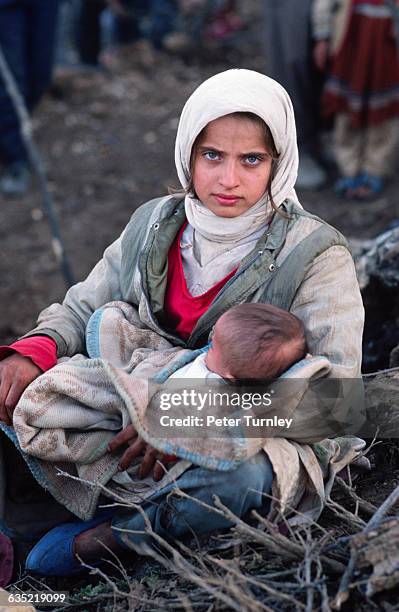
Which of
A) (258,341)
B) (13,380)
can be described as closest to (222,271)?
(258,341)

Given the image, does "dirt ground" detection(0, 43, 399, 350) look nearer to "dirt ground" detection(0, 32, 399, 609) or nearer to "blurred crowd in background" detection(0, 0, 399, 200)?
"dirt ground" detection(0, 32, 399, 609)

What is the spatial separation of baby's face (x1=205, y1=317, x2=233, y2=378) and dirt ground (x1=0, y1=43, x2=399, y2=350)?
9.32 ft

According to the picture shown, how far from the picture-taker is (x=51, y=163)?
707cm

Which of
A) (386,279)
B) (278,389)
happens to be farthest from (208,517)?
(386,279)

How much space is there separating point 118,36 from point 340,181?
11.2 feet

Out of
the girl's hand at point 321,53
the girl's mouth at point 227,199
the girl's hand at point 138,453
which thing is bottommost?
the girl's hand at point 138,453

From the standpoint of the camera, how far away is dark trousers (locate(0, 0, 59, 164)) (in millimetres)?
6355

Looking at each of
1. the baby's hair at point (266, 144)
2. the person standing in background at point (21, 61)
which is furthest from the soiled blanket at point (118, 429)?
the person standing in background at point (21, 61)

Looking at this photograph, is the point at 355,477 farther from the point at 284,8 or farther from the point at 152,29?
the point at 152,29

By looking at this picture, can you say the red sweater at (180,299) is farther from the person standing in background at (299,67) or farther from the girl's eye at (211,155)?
the person standing in background at (299,67)

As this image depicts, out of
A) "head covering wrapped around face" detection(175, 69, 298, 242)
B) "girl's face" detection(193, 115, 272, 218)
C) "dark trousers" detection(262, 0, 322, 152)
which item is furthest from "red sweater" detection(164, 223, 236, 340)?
"dark trousers" detection(262, 0, 322, 152)

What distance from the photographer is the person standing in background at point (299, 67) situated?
6.25 meters

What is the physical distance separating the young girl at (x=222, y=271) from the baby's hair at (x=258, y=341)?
0.52ft

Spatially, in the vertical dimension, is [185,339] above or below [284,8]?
below
